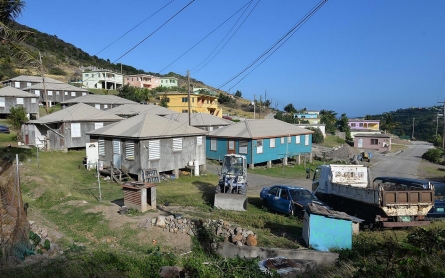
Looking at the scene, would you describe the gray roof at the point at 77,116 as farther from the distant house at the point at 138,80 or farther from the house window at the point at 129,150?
the distant house at the point at 138,80

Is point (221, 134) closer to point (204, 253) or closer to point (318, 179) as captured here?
point (318, 179)

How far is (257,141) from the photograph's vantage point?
1319 inches

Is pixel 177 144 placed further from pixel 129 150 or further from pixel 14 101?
pixel 14 101

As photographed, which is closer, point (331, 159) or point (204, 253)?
point (204, 253)

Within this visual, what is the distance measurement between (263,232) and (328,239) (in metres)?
2.63

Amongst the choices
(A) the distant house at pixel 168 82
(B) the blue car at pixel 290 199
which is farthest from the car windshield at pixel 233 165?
(A) the distant house at pixel 168 82

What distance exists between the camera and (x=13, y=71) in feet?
229

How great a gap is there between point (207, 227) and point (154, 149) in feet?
43.7

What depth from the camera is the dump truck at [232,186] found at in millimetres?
16969

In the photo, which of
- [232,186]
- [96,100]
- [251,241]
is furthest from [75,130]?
[251,241]

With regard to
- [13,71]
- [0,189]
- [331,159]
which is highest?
[13,71]

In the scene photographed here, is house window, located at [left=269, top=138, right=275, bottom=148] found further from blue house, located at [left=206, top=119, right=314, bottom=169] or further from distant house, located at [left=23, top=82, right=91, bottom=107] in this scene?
distant house, located at [left=23, top=82, right=91, bottom=107]

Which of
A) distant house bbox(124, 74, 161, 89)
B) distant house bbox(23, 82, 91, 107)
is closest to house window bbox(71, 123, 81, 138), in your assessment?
distant house bbox(23, 82, 91, 107)

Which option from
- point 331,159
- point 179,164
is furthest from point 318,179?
point 331,159
